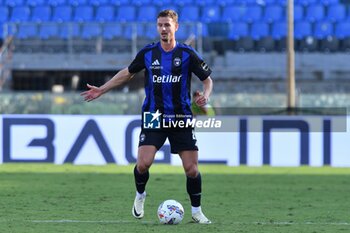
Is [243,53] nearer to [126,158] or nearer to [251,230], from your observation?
[126,158]

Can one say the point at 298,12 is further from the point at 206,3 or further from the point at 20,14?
the point at 20,14

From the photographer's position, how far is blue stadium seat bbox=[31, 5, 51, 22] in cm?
2856

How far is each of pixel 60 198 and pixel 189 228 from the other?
12.2ft

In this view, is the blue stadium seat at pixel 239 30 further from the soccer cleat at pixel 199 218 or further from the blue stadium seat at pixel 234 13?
the soccer cleat at pixel 199 218

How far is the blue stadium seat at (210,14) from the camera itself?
2814cm

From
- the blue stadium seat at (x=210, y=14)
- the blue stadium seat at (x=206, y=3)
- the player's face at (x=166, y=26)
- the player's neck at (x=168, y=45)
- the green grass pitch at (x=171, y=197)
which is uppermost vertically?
the blue stadium seat at (x=206, y=3)

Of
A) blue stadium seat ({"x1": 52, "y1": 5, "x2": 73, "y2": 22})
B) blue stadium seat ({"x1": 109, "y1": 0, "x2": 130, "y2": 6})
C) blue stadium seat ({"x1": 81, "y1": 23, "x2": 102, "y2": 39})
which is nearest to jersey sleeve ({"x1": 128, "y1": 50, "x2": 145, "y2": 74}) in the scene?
blue stadium seat ({"x1": 81, "y1": 23, "x2": 102, "y2": 39})

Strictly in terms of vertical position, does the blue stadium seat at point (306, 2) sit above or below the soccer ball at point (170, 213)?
above

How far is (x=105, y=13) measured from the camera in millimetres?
28484

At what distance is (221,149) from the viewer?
61.1 feet

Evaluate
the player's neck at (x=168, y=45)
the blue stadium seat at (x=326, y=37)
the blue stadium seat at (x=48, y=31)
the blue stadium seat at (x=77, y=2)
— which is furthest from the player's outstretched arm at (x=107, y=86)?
the blue stadium seat at (x=77, y=2)

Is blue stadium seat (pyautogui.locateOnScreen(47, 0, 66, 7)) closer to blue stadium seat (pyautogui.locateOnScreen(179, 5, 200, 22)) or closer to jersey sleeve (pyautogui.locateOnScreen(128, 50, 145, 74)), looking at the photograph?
blue stadium seat (pyautogui.locateOnScreen(179, 5, 200, 22))

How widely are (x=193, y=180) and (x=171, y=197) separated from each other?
11.1 feet

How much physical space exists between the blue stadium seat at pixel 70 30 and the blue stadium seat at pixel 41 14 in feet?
10.3
